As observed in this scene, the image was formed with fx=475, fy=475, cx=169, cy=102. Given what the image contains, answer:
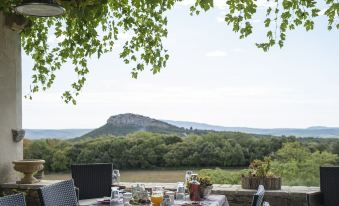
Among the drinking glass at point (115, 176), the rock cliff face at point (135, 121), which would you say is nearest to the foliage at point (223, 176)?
the drinking glass at point (115, 176)

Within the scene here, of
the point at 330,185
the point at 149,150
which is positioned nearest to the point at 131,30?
the point at 149,150

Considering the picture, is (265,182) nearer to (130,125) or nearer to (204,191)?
(204,191)

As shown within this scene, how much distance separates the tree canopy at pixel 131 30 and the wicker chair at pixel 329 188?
1607 mm

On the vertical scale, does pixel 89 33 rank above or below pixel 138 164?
above

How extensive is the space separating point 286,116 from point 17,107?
6591mm

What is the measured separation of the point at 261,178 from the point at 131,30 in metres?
3.05

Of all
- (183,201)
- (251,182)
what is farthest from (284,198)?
(183,201)

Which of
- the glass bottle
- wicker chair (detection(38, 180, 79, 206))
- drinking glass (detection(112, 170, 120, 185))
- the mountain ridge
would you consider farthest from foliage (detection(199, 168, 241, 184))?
wicker chair (detection(38, 180, 79, 206))

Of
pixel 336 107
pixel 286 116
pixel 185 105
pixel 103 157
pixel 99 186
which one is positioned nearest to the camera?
pixel 99 186

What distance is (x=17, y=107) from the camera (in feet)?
21.5

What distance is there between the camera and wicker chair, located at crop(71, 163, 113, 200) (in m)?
5.29

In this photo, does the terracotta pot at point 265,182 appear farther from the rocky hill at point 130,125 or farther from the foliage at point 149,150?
the rocky hill at point 130,125

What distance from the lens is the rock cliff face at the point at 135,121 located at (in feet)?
33.1

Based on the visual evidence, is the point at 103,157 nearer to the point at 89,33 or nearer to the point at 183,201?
the point at 89,33
